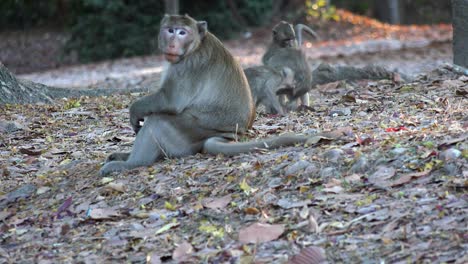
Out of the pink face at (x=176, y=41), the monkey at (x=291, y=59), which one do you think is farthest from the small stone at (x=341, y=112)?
the pink face at (x=176, y=41)

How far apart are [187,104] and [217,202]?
4.52 feet

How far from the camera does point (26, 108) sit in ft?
33.9

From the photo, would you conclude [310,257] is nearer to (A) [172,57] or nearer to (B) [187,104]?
(B) [187,104]

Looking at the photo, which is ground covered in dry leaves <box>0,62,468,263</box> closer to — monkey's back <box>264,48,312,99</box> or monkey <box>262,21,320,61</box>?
monkey's back <box>264,48,312,99</box>

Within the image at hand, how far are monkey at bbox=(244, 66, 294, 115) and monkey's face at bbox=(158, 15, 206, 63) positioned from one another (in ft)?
9.61

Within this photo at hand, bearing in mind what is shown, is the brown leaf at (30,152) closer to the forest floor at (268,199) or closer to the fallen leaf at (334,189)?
the forest floor at (268,199)

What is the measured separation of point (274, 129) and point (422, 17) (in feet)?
84.9

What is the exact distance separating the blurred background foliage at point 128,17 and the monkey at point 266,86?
12940 mm

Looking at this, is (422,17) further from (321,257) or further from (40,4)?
(321,257)

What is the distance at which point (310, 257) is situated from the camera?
4.93 m

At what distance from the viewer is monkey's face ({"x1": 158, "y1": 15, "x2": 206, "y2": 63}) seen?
22.9 ft

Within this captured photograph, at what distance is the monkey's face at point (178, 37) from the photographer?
6.98 meters

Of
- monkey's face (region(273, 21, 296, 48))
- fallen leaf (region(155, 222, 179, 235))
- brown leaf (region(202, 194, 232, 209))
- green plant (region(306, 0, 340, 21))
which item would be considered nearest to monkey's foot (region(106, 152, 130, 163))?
brown leaf (region(202, 194, 232, 209))

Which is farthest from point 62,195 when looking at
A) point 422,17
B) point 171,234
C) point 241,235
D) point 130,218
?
point 422,17
